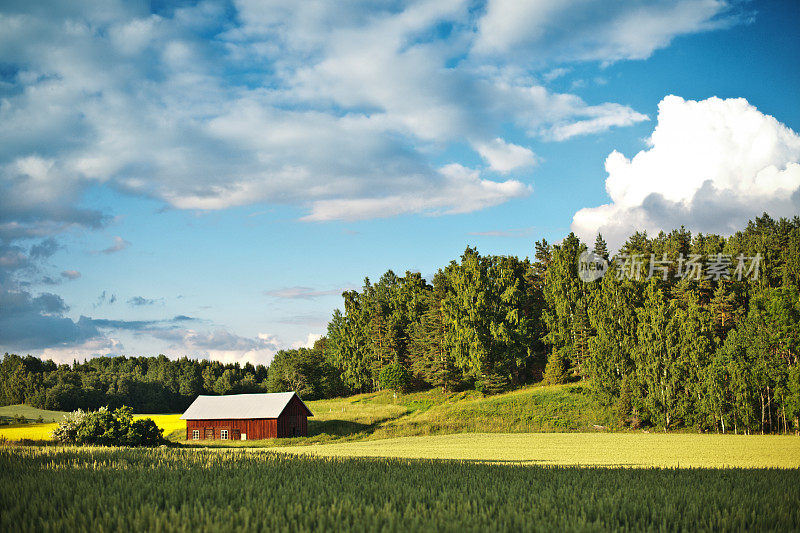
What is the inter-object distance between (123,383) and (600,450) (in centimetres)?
10286

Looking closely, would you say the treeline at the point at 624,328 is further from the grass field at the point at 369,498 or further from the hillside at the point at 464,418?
the grass field at the point at 369,498

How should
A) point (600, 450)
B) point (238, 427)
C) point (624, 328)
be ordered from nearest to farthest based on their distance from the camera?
1. point (600, 450)
2. point (624, 328)
3. point (238, 427)

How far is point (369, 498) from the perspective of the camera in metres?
10.3

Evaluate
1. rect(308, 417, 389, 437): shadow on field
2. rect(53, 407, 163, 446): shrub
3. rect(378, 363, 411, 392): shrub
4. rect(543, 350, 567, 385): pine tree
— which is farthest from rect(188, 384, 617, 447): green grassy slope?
rect(53, 407, 163, 446): shrub

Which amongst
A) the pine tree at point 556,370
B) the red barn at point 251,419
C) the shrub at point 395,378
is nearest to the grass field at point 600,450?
the red barn at point 251,419

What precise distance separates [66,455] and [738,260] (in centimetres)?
7947

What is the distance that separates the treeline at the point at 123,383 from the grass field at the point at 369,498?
9045cm

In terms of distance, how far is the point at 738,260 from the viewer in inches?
2815

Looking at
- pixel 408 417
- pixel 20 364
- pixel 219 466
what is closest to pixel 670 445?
pixel 408 417

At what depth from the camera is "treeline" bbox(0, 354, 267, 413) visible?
101188 millimetres

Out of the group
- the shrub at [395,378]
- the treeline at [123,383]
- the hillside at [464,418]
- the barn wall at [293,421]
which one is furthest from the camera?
the treeline at [123,383]

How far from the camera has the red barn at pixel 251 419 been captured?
64.4m

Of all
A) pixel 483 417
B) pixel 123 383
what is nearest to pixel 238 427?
pixel 483 417

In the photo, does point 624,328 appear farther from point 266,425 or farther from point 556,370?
point 266,425
